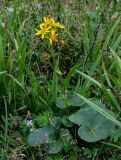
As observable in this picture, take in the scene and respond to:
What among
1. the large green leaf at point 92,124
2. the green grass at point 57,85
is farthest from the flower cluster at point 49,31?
the large green leaf at point 92,124

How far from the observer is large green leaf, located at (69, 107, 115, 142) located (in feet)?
6.27

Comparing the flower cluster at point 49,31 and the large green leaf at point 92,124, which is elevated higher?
the flower cluster at point 49,31

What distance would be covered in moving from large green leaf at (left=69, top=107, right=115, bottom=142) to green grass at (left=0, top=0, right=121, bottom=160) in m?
0.04

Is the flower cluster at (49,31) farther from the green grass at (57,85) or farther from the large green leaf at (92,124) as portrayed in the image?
the large green leaf at (92,124)

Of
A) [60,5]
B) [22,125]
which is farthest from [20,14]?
[22,125]

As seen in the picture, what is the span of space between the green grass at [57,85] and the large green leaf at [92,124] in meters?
0.04

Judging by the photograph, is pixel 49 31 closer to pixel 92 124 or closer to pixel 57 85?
pixel 57 85

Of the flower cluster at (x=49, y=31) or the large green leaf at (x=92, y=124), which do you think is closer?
the large green leaf at (x=92, y=124)

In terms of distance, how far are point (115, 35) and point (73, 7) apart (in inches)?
18.7

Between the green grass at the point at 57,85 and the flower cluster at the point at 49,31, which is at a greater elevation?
the flower cluster at the point at 49,31

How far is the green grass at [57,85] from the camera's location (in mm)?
1958

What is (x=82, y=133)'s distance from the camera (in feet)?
6.33

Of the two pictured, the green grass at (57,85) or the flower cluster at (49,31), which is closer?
the green grass at (57,85)

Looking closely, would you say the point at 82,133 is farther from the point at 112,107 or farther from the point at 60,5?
the point at 60,5
